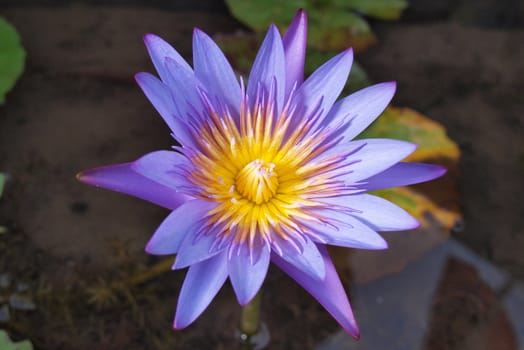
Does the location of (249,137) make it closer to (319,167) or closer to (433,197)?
(319,167)

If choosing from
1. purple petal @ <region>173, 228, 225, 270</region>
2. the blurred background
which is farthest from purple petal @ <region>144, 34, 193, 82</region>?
the blurred background

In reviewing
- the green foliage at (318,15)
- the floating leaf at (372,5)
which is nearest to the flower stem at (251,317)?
the green foliage at (318,15)

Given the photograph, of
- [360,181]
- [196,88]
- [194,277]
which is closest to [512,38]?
[360,181]

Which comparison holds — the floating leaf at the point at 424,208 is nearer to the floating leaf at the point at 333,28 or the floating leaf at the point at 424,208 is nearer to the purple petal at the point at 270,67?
the floating leaf at the point at 333,28

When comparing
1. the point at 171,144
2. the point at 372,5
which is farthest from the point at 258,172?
the point at 372,5

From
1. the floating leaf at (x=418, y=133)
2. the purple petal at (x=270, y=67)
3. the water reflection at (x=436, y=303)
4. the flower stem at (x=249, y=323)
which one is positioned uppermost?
the purple petal at (x=270, y=67)

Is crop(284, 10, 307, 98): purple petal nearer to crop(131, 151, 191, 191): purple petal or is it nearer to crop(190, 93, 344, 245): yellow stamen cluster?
crop(190, 93, 344, 245): yellow stamen cluster
